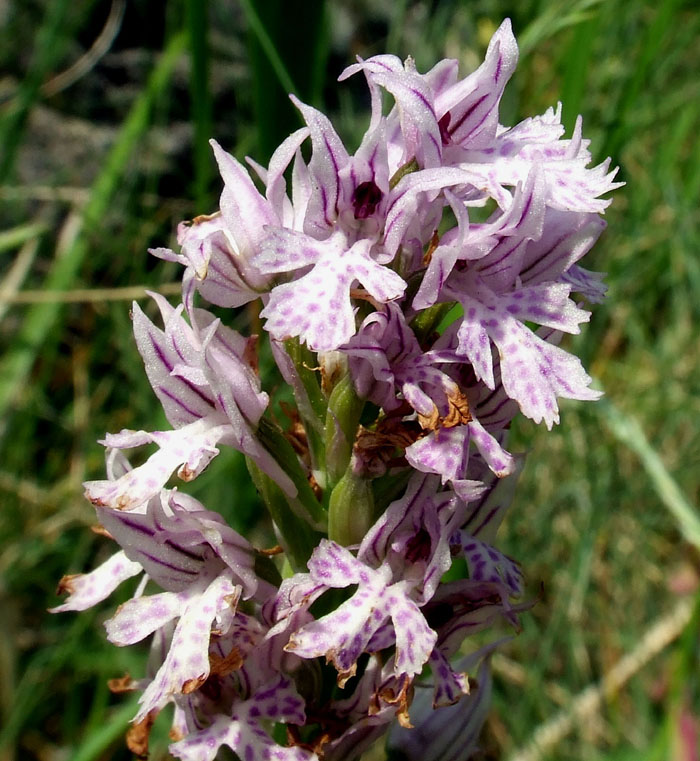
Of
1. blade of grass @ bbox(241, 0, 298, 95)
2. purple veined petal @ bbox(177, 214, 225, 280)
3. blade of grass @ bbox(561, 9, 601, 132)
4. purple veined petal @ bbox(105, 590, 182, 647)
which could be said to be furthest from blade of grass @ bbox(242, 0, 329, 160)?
purple veined petal @ bbox(105, 590, 182, 647)

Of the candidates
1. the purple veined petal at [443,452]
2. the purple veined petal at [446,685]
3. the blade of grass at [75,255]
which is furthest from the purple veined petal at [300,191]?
the blade of grass at [75,255]

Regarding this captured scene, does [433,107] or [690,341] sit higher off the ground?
[433,107]

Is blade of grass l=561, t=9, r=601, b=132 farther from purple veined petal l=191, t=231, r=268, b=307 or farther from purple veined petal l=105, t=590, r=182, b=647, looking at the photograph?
purple veined petal l=105, t=590, r=182, b=647

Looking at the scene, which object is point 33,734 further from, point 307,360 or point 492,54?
point 492,54

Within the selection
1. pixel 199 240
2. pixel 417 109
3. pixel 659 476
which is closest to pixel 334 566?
pixel 199 240

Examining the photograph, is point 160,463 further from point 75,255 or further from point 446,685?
point 75,255

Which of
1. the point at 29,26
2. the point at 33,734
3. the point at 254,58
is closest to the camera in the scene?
the point at 254,58

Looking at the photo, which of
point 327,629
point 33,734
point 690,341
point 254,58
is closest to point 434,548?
point 327,629

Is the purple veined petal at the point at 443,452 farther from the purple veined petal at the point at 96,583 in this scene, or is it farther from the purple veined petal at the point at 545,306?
the purple veined petal at the point at 96,583
